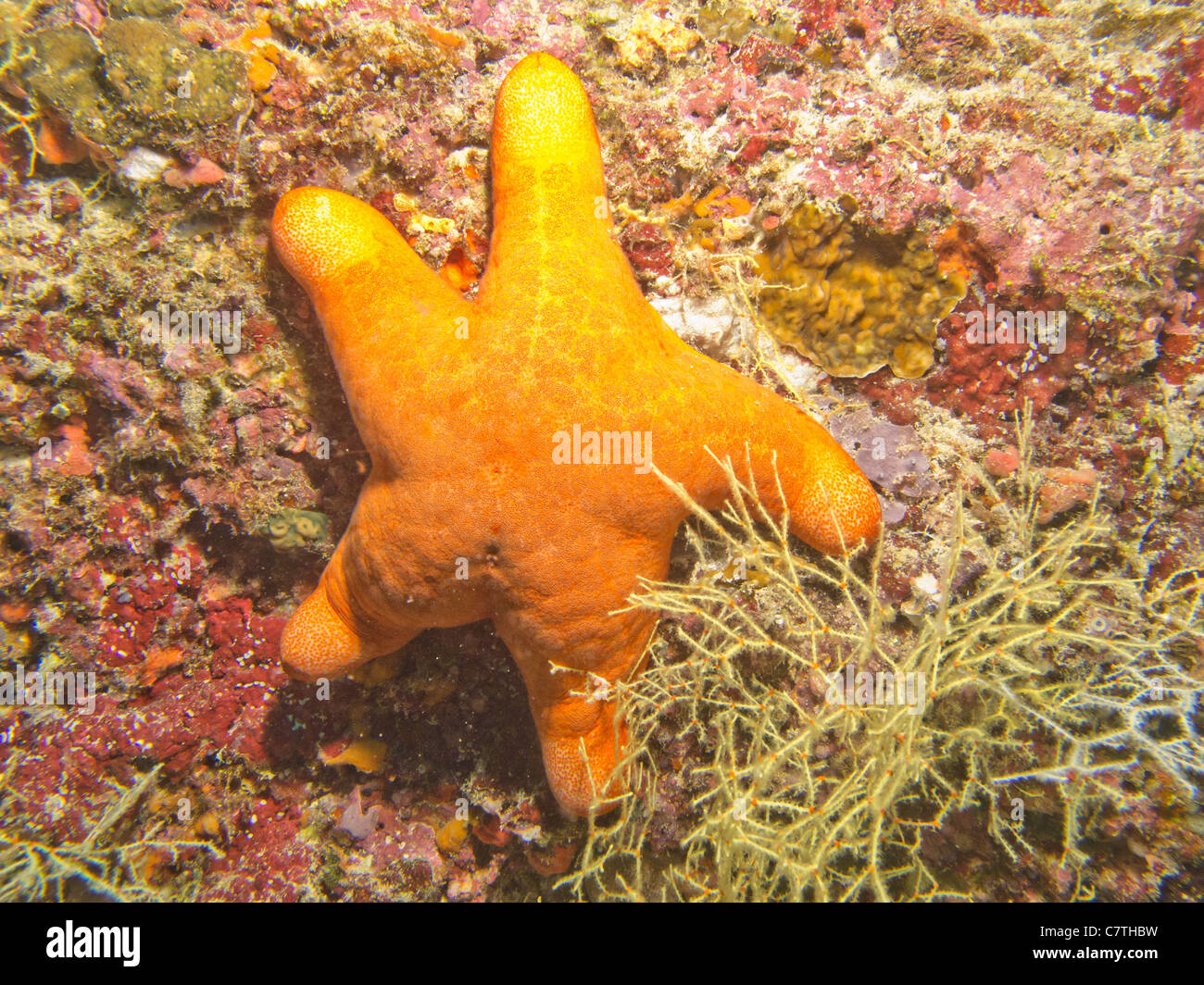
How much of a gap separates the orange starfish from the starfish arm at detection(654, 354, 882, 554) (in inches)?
0.5

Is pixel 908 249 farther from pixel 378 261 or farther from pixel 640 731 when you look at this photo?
pixel 640 731

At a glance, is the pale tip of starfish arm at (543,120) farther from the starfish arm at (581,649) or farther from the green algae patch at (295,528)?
the green algae patch at (295,528)

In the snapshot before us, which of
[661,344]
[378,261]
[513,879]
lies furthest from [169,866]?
[661,344]

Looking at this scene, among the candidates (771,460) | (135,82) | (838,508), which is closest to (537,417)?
(771,460)

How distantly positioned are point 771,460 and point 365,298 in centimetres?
250

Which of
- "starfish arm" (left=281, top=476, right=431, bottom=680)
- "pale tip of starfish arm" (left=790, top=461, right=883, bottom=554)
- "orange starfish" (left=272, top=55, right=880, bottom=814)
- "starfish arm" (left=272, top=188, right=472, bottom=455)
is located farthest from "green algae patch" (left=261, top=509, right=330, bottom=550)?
"pale tip of starfish arm" (left=790, top=461, right=883, bottom=554)

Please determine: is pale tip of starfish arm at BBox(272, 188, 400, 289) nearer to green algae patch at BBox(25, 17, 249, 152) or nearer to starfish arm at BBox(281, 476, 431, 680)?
green algae patch at BBox(25, 17, 249, 152)

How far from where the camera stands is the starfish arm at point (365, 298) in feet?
10.00

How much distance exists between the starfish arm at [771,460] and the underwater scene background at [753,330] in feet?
0.15

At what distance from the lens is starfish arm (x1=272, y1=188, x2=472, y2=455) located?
10.00 ft

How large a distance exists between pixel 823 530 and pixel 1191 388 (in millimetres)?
2495

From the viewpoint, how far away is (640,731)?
380cm

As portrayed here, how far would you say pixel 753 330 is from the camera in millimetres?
3590

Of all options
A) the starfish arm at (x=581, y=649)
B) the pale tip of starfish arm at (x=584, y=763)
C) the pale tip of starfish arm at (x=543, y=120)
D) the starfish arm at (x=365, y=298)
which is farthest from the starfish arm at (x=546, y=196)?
the pale tip of starfish arm at (x=584, y=763)
